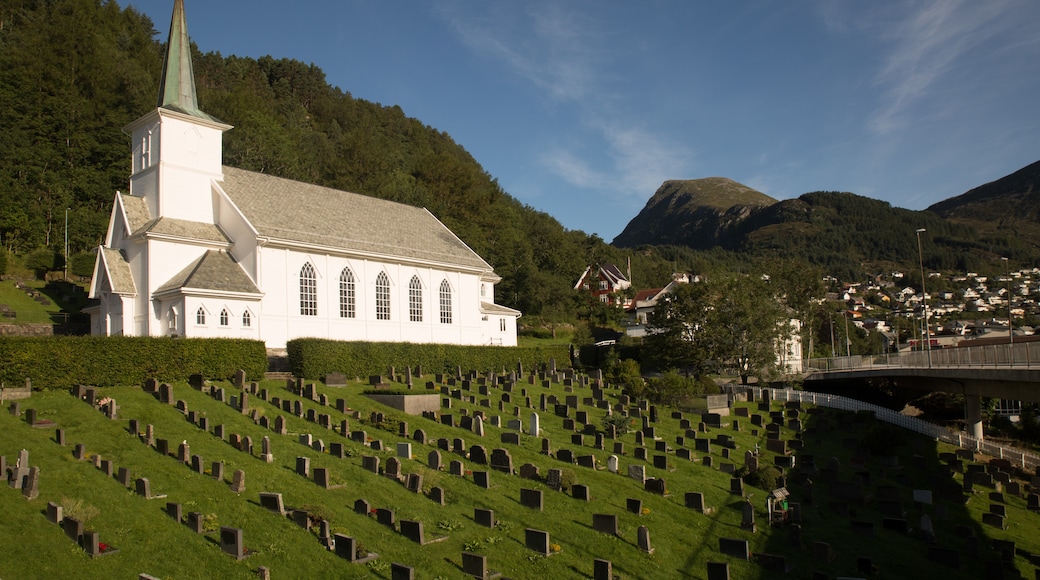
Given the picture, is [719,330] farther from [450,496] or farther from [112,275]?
[112,275]

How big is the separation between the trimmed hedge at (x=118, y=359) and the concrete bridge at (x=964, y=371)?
27162 mm

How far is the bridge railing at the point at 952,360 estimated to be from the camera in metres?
26.4

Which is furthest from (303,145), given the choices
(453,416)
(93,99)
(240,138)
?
(453,416)

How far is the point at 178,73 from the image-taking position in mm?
38500

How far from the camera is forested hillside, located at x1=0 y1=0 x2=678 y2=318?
53.7 m

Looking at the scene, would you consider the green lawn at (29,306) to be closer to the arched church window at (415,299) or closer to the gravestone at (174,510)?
the arched church window at (415,299)

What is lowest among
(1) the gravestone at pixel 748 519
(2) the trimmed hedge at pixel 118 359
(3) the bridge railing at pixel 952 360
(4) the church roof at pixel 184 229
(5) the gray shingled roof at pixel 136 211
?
(1) the gravestone at pixel 748 519

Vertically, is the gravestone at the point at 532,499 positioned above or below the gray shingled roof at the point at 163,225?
below

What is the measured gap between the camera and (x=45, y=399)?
72.3 ft

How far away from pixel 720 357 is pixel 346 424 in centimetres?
2809

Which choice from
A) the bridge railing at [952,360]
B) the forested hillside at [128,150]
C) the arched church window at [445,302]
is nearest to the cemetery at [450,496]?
the bridge railing at [952,360]

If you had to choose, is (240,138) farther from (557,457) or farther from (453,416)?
(557,457)

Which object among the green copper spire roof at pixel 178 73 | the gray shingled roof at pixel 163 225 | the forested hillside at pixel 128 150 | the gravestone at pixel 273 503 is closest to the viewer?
the gravestone at pixel 273 503

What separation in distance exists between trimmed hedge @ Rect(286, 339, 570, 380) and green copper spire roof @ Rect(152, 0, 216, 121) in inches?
573
